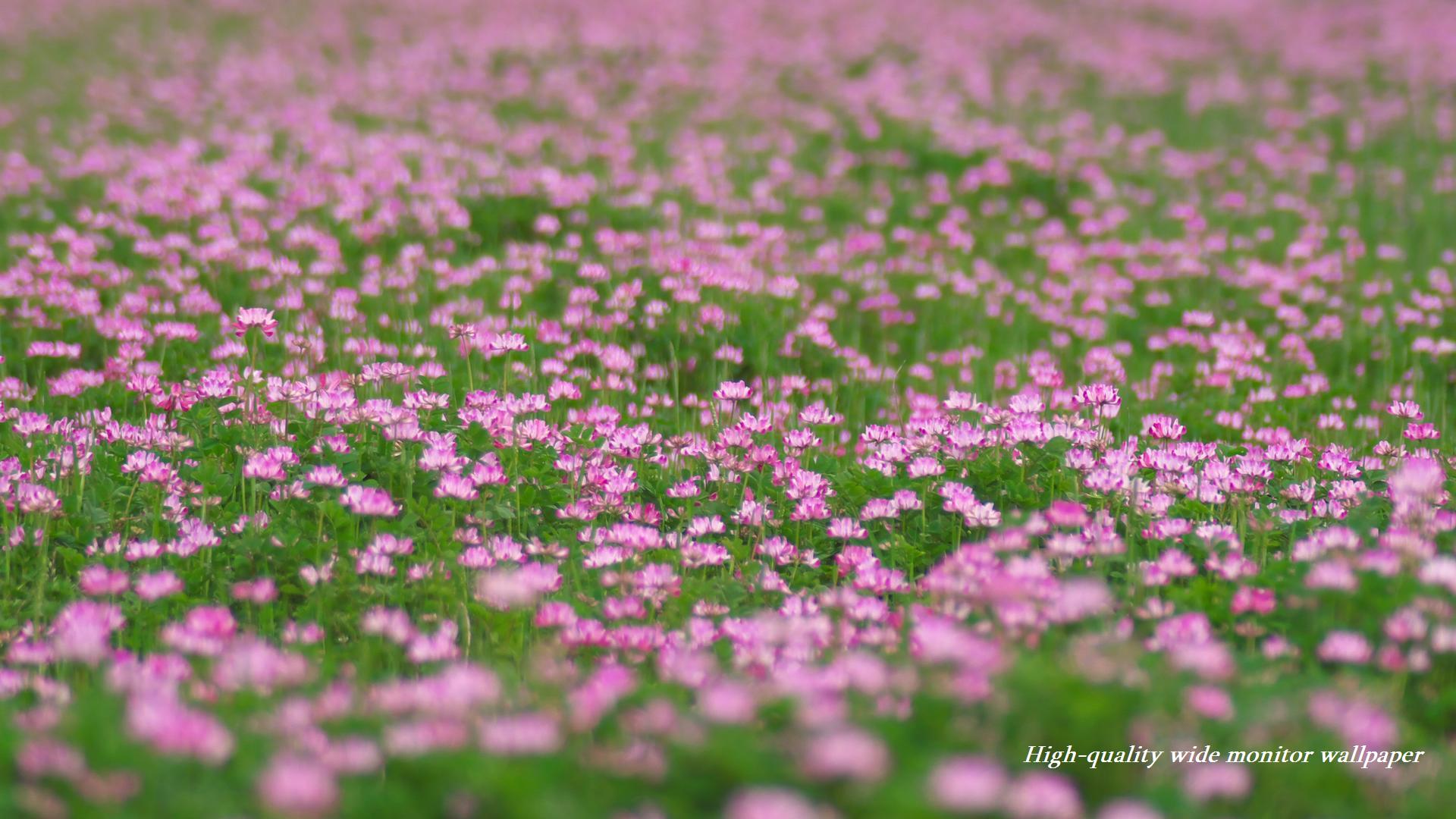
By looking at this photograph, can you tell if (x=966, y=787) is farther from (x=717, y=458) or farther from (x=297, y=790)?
(x=717, y=458)

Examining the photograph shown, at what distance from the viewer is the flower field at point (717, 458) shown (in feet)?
7.39

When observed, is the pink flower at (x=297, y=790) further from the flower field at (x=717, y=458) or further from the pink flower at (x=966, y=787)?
the pink flower at (x=966, y=787)

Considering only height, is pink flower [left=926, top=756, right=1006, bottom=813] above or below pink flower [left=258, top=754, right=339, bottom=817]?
above

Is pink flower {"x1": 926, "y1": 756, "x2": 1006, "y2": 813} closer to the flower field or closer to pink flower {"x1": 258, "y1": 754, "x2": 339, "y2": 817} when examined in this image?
the flower field

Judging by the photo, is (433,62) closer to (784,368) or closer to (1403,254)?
(784,368)

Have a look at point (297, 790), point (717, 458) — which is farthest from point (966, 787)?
point (717, 458)

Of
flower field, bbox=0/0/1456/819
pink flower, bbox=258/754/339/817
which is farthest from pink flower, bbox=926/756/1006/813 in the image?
pink flower, bbox=258/754/339/817

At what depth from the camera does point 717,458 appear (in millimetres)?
4543

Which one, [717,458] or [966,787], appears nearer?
[966,787]

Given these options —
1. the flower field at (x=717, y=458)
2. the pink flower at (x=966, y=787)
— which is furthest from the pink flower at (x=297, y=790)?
the pink flower at (x=966, y=787)

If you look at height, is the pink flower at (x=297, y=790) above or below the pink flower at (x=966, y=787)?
below

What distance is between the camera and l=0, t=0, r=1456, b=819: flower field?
2.25m

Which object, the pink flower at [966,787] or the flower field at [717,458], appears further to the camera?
the flower field at [717,458]

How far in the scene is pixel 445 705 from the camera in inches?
89.0
